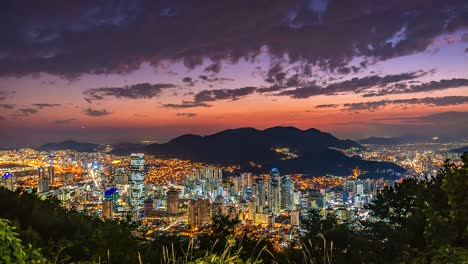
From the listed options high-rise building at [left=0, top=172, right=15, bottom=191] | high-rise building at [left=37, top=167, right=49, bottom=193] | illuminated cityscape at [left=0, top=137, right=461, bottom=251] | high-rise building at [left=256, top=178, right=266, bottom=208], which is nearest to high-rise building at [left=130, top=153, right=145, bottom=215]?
illuminated cityscape at [left=0, top=137, right=461, bottom=251]

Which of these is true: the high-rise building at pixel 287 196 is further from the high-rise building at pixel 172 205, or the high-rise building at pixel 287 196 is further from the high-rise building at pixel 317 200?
the high-rise building at pixel 172 205

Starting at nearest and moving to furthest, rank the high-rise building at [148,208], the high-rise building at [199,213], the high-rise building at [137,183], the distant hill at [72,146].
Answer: the high-rise building at [199,213] < the high-rise building at [148,208] < the high-rise building at [137,183] < the distant hill at [72,146]

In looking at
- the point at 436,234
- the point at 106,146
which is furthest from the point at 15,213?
the point at 106,146

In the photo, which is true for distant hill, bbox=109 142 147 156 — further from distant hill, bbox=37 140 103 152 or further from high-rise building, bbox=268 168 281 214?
high-rise building, bbox=268 168 281 214

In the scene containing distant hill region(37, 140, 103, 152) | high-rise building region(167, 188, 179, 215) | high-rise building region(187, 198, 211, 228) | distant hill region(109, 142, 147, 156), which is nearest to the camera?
high-rise building region(187, 198, 211, 228)

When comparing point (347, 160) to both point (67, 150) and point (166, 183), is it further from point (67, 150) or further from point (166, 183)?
point (67, 150)

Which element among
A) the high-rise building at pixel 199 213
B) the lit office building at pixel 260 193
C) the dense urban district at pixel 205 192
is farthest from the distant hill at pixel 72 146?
the high-rise building at pixel 199 213
